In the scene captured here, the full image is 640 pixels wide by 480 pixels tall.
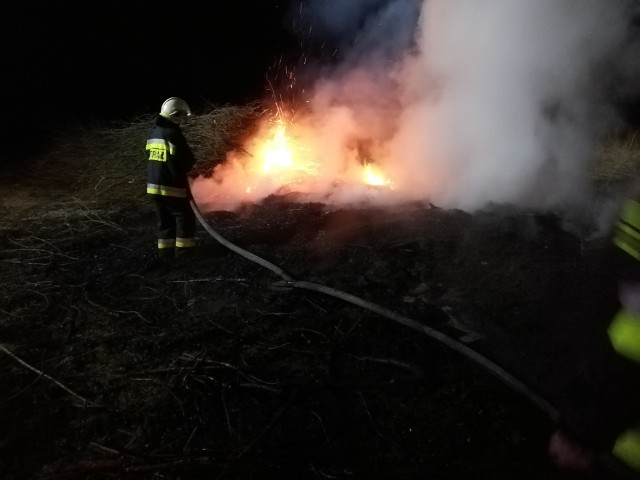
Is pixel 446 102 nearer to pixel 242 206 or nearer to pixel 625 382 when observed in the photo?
pixel 242 206

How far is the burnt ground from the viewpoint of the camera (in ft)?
→ 9.48

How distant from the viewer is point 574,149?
7188 mm

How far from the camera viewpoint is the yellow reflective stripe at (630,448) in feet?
7.79

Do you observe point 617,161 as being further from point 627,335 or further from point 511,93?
point 627,335

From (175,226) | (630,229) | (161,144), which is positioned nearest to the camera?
(630,229)

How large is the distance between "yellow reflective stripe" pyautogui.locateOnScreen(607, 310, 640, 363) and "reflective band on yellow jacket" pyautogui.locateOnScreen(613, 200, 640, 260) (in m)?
0.51

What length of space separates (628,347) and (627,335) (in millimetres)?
65

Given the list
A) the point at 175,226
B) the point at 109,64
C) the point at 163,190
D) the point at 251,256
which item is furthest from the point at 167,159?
the point at 109,64

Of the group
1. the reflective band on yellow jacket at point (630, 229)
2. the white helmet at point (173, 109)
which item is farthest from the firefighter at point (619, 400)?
the white helmet at point (173, 109)

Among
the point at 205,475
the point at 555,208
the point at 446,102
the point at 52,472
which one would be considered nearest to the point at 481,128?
the point at 446,102

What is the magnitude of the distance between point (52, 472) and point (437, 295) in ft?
11.9

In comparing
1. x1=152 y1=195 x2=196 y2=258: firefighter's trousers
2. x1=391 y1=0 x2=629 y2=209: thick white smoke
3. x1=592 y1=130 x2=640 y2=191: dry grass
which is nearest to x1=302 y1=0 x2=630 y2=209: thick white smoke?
x1=391 y1=0 x2=629 y2=209: thick white smoke

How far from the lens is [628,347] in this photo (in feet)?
7.65

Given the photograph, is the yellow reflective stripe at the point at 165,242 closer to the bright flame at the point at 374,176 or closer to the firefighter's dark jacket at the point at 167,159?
the firefighter's dark jacket at the point at 167,159
